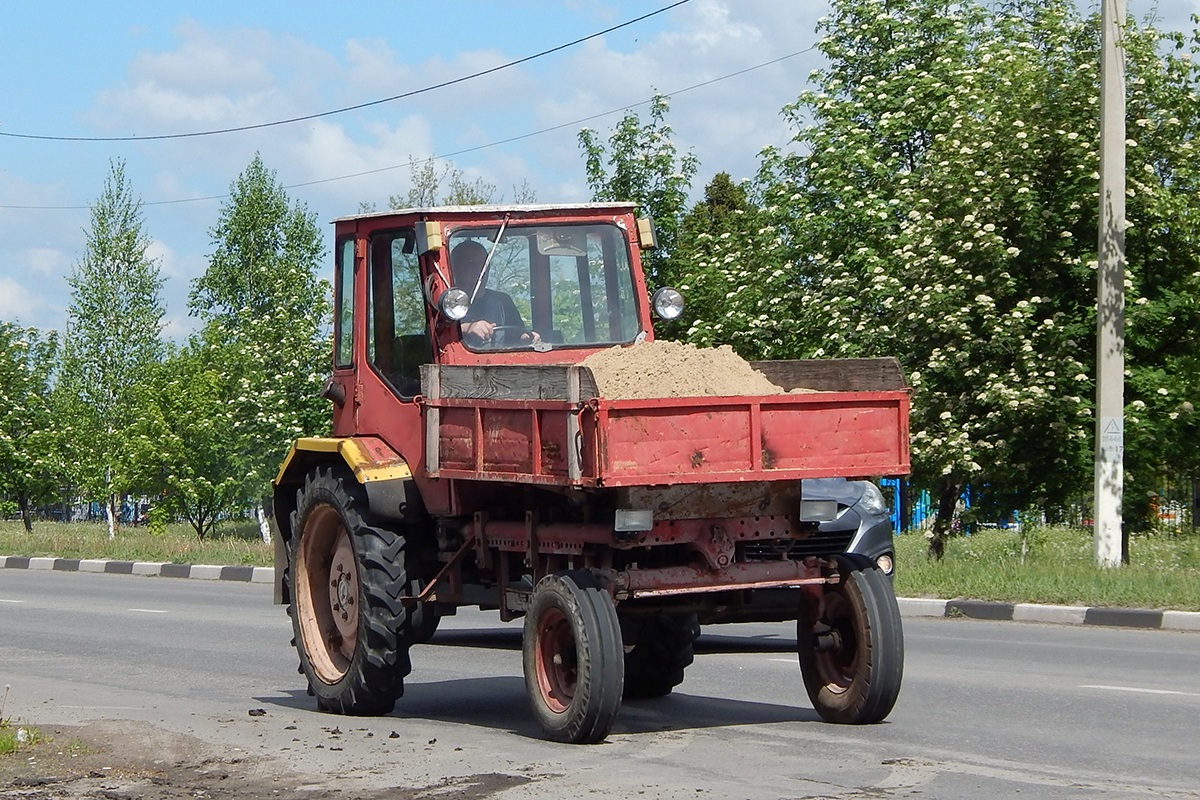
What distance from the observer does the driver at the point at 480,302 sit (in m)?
9.98

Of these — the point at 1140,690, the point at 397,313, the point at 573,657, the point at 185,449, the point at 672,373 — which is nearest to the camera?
the point at 672,373

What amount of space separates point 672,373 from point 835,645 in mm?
1732

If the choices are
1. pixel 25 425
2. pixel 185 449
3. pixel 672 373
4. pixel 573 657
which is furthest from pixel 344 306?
pixel 25 425

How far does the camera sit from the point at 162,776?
7.87 m

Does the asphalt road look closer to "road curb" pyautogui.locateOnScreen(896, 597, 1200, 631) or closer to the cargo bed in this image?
"road curb" pyautogui.locateOnScreen(896, 597, 1200, 631)

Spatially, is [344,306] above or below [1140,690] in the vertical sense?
above

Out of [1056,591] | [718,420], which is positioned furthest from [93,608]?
[718,420]

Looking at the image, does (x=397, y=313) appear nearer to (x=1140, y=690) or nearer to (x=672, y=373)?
(x=672, y=373)

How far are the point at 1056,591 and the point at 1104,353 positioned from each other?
3.03 meters

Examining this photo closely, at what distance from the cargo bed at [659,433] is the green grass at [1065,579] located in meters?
8.43

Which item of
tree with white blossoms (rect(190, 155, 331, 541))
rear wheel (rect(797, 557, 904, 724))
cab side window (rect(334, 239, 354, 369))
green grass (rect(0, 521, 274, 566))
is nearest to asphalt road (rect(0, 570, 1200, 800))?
rear wheel (rect(797, 557, 904, 724))

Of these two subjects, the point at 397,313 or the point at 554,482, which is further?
the point at 397,313

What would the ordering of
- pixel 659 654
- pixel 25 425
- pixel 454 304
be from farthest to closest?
pixel 25 425
pixel 659 654
pixel 454 304

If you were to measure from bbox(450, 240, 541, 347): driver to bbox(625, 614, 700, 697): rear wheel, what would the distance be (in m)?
1.90
